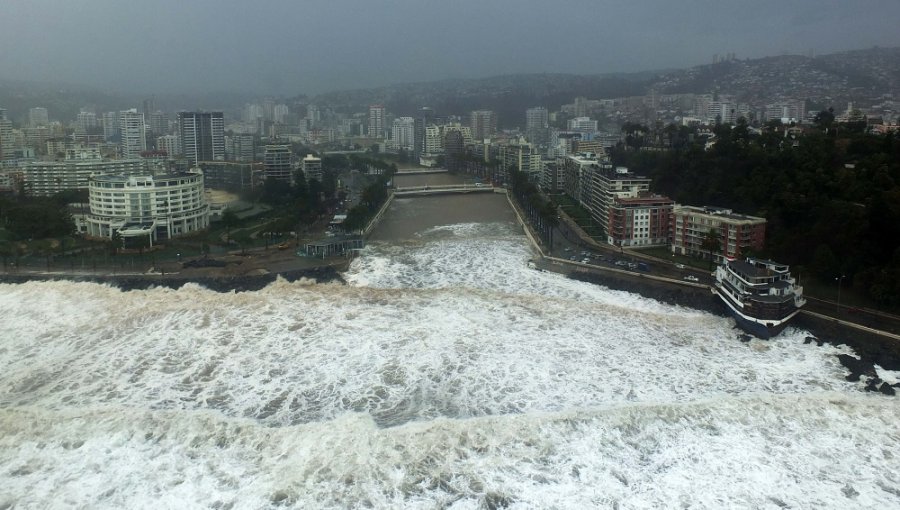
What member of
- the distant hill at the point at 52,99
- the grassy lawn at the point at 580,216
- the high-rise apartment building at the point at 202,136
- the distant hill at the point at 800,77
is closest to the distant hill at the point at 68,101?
the distant hill at the point at 52,99

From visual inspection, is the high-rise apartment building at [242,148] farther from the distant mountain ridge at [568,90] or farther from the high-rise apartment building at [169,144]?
the distant mountain ridge at [568,90]

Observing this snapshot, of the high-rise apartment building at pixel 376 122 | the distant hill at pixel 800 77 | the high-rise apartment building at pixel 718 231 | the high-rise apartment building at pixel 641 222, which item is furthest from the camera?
the high-rise apartment building at pixel 376 122

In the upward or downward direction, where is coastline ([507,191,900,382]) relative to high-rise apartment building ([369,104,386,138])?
downward

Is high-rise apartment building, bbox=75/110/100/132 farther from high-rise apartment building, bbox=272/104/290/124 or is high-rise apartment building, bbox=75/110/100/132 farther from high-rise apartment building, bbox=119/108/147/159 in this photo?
high-rise apartment building, bbox=272/104/290/124

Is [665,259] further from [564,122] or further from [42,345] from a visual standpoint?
[564,122]

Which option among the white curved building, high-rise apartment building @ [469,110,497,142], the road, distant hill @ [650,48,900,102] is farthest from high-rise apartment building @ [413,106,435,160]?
the road

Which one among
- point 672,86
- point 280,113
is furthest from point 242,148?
point 672,86
